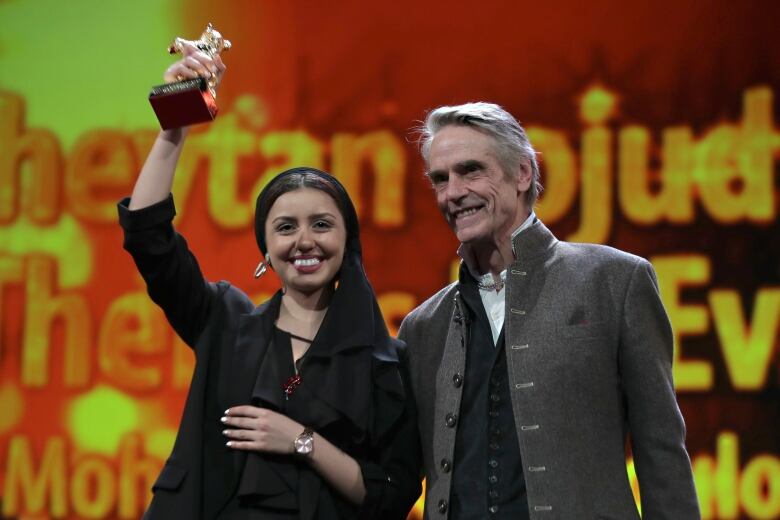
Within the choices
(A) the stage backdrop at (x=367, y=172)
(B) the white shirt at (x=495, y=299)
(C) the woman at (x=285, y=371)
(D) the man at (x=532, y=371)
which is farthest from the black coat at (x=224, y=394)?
(A) the stage backdrop at (x=367, y=172)

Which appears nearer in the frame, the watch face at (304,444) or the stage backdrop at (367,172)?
the watch face at (304,444)

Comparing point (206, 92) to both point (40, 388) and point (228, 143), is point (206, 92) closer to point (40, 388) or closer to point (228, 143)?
point (228, 143)

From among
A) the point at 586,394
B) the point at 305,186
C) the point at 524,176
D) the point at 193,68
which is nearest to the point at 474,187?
the point at 524,176

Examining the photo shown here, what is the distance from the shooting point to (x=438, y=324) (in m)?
2.37

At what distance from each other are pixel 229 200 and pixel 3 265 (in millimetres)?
1162

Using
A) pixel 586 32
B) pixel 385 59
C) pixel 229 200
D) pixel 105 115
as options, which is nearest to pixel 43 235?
pixel 105 115

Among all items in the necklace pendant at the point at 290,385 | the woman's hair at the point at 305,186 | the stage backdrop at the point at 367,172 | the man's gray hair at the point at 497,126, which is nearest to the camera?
the necklace pendant at the point at 290,385

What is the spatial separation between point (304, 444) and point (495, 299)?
603 mm

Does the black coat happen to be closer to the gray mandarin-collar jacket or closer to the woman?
the woman

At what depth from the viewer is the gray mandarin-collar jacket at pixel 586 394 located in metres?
2.00

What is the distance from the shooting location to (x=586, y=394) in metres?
2.06

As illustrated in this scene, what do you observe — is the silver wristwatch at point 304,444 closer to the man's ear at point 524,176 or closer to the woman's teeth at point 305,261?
the woman's teeth at point 305,261

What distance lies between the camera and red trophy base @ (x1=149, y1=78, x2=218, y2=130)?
76.7 inches

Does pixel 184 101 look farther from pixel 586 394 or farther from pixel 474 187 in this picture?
pixel 586 394
